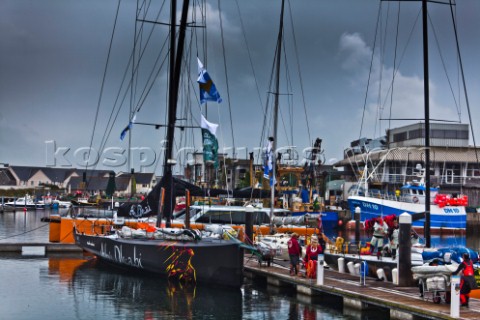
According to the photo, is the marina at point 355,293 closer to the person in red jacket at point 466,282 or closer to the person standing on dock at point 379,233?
the person in red jacket at point 466,282

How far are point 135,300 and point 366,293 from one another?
8.78 meters

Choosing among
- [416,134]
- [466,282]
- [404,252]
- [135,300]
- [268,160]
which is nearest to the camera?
[466,282]

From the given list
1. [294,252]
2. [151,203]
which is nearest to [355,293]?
[294,252]

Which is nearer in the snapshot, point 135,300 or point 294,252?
point 135,300

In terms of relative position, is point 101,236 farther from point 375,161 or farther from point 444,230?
point 375,161

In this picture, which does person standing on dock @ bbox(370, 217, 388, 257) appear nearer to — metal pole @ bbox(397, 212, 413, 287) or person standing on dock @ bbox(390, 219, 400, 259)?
person standing on dock @ bbox(390, 219, 400, 259)

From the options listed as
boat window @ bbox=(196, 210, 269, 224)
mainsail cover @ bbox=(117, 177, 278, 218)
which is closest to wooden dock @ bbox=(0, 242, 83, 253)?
mainsail cover @ bbox=(117, 177, 278, 218)

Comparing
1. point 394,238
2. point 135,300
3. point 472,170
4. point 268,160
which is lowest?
point 135,300

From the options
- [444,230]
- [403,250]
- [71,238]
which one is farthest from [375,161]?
[403,250]

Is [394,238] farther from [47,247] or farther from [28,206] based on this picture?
[28,206]

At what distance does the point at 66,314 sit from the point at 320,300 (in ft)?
29.9

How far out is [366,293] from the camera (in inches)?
834

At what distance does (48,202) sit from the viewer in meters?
131

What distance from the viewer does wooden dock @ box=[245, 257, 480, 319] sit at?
59.5ft
